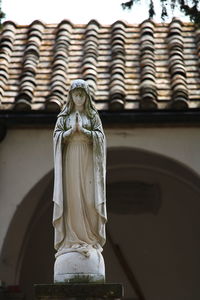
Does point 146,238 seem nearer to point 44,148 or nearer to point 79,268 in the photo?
point 44,148

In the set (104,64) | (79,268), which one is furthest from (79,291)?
(104,64)

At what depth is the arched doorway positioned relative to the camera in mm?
16438

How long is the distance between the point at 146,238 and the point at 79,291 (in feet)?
22.5

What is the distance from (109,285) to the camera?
1029cm

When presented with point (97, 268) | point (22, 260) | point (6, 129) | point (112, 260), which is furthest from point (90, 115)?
point (112, 260)

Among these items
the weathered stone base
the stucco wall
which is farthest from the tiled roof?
the weathered stone base

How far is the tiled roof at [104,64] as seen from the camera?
14734 mm

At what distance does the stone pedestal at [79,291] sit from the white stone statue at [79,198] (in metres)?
0.17

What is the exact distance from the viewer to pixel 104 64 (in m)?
15.9

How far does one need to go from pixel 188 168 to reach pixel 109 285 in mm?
4726

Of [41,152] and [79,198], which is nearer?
[79,198]

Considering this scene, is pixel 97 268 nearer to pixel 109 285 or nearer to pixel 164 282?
pixel 109 285

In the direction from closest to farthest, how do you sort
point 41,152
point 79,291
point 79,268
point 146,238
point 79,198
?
point 79,291, point 79,268, point 79,198, point 41,152, point 146,238

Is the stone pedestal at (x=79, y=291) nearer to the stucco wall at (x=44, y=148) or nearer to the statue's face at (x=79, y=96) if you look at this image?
the statue's face at (x=79, y=96)
